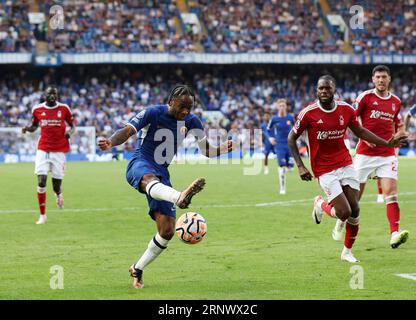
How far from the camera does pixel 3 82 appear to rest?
5478 cm

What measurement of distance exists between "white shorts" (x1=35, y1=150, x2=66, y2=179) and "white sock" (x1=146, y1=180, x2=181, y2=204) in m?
8.69

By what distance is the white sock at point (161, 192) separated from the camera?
31.1ft

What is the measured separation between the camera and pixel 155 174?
10.2 meters

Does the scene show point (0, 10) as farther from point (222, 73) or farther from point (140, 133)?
point (140, 133)

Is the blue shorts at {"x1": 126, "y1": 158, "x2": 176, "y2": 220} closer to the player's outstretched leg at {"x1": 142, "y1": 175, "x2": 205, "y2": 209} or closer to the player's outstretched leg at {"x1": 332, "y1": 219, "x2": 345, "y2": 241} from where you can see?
the player's outstretched leg at {"x1": 142, "y1": 175, "x2": 205, "y2": 209}

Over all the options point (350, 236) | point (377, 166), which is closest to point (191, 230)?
point (350, 236)

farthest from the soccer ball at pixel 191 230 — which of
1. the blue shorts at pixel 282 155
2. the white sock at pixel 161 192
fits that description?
the blue shorts at pixel 282 155

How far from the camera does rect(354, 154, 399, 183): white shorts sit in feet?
45.2

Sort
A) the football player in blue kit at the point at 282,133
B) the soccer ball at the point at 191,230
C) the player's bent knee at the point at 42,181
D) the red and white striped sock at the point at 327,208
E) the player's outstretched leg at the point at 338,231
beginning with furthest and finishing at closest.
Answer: the football player in blue kit at the point at 282,133 → the player's bent knee at the point at 42,181 → the player's outstretched leg at the point at 338,231 → the red and white striped sock at the point at 327,208 → the soccer ball at the point at 191,230

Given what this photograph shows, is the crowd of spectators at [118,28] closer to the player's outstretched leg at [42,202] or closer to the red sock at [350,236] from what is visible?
the player's outstretched leg at [42,202]

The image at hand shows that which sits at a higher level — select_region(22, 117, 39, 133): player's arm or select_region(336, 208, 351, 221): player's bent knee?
select_region(22, 117, 39, 133): player's arm

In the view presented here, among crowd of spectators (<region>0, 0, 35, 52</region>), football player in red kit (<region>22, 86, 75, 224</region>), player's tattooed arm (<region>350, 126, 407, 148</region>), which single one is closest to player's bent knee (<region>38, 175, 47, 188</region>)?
football player in red kit (<region>22, 86, 75, 224</region>)

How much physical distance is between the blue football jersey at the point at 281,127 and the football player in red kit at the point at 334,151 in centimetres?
1353

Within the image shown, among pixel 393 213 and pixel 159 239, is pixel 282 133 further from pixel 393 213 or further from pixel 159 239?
pixel 159 239
